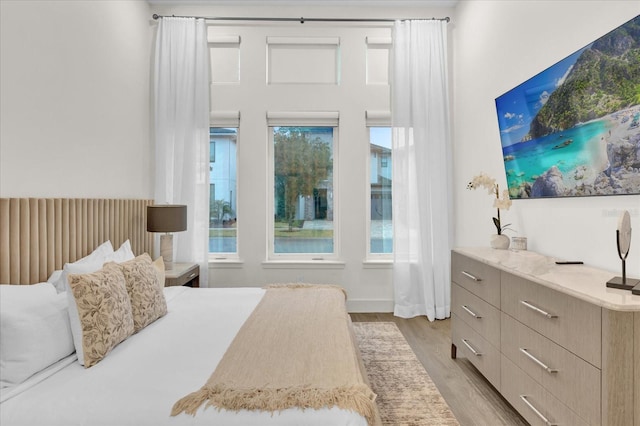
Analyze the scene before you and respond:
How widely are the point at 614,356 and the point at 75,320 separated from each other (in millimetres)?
2241

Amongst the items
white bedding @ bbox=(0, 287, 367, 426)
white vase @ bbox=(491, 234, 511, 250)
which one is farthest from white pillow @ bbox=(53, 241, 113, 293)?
white vase @ bbox=(491, 234, 511, 250)

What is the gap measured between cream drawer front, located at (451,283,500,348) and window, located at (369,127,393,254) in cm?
142

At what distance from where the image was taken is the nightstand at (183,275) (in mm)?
3244

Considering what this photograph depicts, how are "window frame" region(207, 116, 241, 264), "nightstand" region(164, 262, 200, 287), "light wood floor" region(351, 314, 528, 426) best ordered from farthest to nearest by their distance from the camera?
"window frame" region(207, 116, 241, 264), "nightstand" region(164, 262, 200, 287), "light wood floor" region(351, 314, 528, 426)

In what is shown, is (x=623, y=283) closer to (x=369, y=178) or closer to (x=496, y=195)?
(x=496, y=195)

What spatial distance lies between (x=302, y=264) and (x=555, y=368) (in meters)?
2.76

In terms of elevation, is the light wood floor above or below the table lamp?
below

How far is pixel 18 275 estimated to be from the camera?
204 cm

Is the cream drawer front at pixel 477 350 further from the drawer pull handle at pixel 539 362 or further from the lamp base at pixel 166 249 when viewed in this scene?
the lamp base at pixel 166 249

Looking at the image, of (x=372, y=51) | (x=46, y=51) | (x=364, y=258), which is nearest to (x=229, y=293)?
(x=364, y=258)

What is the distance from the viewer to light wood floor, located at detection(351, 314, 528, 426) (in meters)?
2.13

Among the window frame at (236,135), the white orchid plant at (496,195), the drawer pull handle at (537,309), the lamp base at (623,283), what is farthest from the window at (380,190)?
the lamp base at (623,283)

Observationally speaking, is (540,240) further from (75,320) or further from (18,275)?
(18,275)

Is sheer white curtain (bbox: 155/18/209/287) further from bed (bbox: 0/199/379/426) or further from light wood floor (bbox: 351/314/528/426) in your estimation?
light wood floor (bbox: 351/314/528/426)
